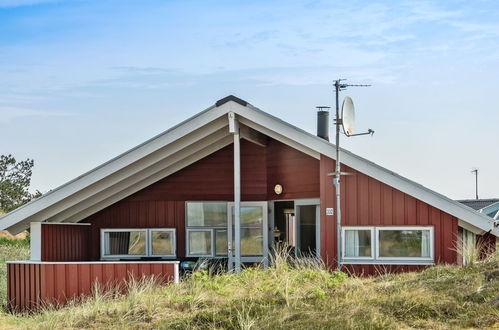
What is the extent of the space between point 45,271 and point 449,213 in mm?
7928

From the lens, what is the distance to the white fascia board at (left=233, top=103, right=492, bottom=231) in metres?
14.6

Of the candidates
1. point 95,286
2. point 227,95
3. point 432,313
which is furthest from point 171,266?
point 432,313

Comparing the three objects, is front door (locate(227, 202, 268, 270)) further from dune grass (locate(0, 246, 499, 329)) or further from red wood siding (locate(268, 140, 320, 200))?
dune grass (locate(0, 246, 499, 329))

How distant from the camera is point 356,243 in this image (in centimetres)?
1574

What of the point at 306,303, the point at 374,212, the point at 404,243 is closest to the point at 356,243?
the point at 374,212

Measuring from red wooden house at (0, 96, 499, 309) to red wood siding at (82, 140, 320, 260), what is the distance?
0.02 metres

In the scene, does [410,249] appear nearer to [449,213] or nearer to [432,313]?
[449,213]

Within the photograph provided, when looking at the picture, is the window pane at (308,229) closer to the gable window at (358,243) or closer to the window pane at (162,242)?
the gable window at (358,243)


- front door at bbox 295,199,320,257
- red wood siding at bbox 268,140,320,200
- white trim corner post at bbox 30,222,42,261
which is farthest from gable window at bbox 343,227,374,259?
white trim corner post at bbox 30,222,42,261

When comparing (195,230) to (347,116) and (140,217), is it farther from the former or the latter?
(347,116)

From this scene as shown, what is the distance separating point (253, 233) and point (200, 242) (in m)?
1.42

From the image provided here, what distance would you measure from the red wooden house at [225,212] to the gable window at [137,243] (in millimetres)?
24

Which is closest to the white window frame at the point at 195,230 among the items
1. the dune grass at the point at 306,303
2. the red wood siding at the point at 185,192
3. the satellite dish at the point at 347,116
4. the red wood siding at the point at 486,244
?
the red wood siding at the point at 185,192

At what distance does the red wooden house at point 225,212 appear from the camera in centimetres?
1509
